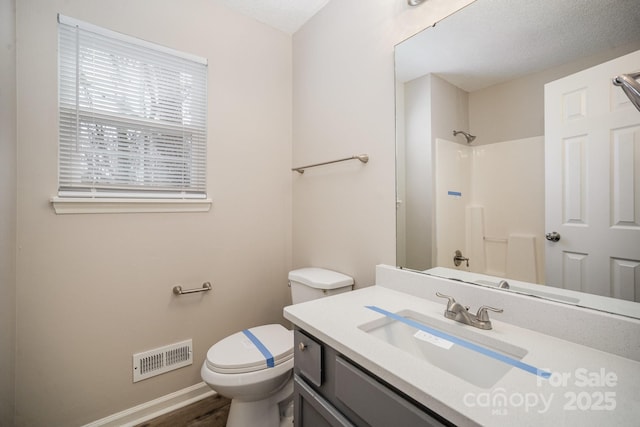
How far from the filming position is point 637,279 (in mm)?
737

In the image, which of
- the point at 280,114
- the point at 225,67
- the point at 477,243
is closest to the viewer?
the point at 477,243

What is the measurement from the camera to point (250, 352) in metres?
1.31

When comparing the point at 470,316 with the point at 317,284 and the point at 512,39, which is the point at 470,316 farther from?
the point at 512,39

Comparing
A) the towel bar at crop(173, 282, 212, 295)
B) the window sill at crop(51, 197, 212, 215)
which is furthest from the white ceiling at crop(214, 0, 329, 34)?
the towel bar at crop(173, 282, 212, 295)

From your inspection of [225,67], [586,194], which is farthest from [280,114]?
[586,194]

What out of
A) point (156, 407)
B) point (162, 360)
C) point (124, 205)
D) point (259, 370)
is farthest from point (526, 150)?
point (156, 407)

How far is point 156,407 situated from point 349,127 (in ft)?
6.31

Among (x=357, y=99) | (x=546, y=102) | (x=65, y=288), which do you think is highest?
(x=357, y=99)

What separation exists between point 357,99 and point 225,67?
91 centimetres

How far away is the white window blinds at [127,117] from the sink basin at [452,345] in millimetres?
1338

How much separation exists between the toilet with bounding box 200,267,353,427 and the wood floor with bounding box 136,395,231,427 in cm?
25

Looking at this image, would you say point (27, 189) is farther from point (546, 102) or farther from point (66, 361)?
point (546, 102)

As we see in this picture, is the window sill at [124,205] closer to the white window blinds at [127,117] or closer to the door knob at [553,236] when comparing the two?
the white window blinds at [127,117]

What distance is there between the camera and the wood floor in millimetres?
1479
